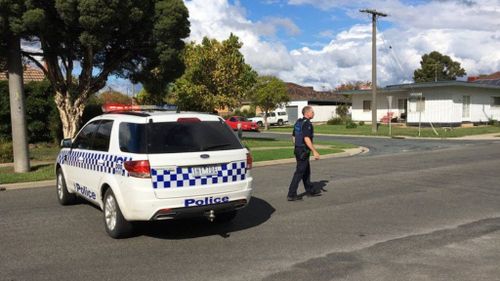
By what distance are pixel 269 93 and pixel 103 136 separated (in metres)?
37.9

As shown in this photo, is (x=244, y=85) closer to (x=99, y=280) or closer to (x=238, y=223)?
(x=238, y=223)

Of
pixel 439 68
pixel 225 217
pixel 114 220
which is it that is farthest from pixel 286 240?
pixel 439 68

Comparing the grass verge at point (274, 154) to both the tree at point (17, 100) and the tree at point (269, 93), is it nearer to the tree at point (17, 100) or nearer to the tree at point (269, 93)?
the tree at point (17, 100)

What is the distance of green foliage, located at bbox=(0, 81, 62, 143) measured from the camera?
22.3m

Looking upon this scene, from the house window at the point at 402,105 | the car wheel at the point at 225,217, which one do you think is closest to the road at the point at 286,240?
the car wheel at the point at 225,217

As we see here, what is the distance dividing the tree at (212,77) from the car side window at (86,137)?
733 inches

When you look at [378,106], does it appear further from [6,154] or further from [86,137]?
[86,137]

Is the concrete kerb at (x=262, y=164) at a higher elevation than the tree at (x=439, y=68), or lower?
lower

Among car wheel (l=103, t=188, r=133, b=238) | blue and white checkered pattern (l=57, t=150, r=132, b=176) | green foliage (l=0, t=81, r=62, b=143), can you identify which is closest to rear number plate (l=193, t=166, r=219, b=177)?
blue and white checkered pattern (l=57, t=150, r=132, b=176)

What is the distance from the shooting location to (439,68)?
3130 inches

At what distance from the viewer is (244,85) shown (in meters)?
28.2

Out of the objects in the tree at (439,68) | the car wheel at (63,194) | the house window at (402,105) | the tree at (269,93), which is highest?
the tree at (439,68)

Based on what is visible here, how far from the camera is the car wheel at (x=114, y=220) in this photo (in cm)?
651

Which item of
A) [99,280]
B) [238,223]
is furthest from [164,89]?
[99,280]
